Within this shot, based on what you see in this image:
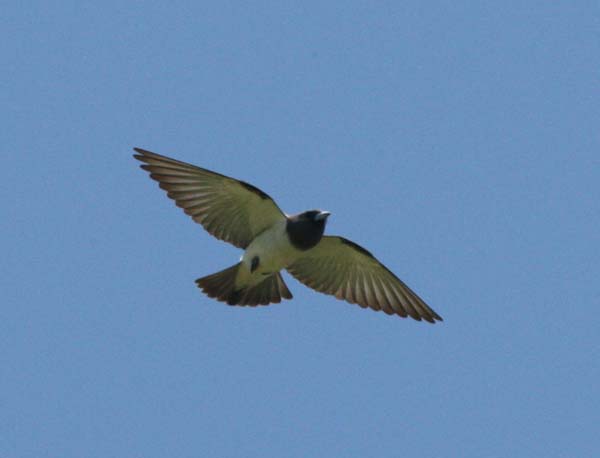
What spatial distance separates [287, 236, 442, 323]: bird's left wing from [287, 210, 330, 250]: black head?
3.10ft

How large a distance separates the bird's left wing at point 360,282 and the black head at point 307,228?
3.10 feet

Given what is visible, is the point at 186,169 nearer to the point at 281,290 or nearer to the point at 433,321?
the point at 281,290

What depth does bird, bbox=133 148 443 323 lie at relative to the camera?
704 inches

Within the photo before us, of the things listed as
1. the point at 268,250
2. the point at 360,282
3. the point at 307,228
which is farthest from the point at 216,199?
the point at 360,282

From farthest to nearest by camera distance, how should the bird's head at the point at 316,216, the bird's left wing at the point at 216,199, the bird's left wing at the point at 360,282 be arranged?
1. the bird's left wing at the point at 360,282
2. the bird's left wing at the point at 216,199
3. the bird's head at the point at 316,216

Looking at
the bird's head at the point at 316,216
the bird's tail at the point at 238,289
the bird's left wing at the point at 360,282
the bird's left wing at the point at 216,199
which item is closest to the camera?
the bird's head at the point at 316,216

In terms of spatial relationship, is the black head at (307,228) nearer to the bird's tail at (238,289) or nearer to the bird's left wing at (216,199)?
the bird's left wing at (216,199)

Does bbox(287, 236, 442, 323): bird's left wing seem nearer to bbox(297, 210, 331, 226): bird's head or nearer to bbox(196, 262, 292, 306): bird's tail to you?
bbox(196, 262, 292, 306): bird's tail

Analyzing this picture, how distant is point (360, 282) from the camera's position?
19.2 metres

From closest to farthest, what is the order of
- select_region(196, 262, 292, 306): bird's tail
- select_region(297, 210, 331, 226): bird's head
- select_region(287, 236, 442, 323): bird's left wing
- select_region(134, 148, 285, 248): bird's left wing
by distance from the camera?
1. select_region(297, 210, 331, 226): bird's head
2. select_region(134, 148, 285, 248): bird's left wing
3. select_region(196, 262, 292, 306): bird's tail
4. select_region(287, 236, 442, 323): bird's left wing

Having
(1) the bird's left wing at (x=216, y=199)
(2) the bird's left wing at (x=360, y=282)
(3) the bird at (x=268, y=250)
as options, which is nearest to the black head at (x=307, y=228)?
(3) the bird at (x=268, y=250)

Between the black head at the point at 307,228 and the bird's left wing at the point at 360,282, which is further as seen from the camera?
the bird's left wing at the point at 360,282

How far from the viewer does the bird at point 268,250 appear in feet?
58.6

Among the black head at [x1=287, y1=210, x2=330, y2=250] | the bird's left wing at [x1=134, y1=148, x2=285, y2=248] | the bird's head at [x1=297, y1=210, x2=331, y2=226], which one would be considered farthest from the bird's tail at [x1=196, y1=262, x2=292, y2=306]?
the bird's head at [x1=297, y1=210, x2=331, y2=226]
